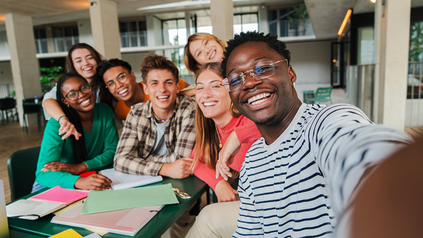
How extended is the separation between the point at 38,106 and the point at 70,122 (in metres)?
7.98

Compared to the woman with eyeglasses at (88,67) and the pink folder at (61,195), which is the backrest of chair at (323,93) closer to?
the woman with eyeglasses at (88,67)

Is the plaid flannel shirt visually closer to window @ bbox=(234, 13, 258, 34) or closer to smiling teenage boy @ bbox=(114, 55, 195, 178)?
smiling teenage boy @ bbox=(114, 55, 195, 178)

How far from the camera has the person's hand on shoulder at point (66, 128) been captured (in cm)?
182

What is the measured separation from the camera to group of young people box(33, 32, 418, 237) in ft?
1.94

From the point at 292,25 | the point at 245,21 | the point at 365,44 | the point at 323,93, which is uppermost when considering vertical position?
the point at 245,21

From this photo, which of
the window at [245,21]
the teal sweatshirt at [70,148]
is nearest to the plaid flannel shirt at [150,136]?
the teal sweatshirt at [70,148]

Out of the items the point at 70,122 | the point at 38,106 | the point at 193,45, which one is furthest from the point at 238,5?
the point at 70,122

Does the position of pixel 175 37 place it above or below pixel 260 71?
above

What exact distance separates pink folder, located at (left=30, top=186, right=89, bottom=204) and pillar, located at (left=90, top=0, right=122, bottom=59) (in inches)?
241

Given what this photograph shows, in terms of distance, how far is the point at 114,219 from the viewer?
3.79 feet

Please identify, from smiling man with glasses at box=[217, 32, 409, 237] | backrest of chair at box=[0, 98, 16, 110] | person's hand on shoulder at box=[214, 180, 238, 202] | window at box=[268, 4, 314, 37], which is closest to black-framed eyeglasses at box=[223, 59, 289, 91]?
smiling man with glasses at box=[217, 32, 409, 237]

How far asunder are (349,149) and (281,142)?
0.51 metres

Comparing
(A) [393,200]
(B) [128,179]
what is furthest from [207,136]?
(A) [393,200]

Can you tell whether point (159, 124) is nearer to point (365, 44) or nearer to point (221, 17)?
point (221, 17)
